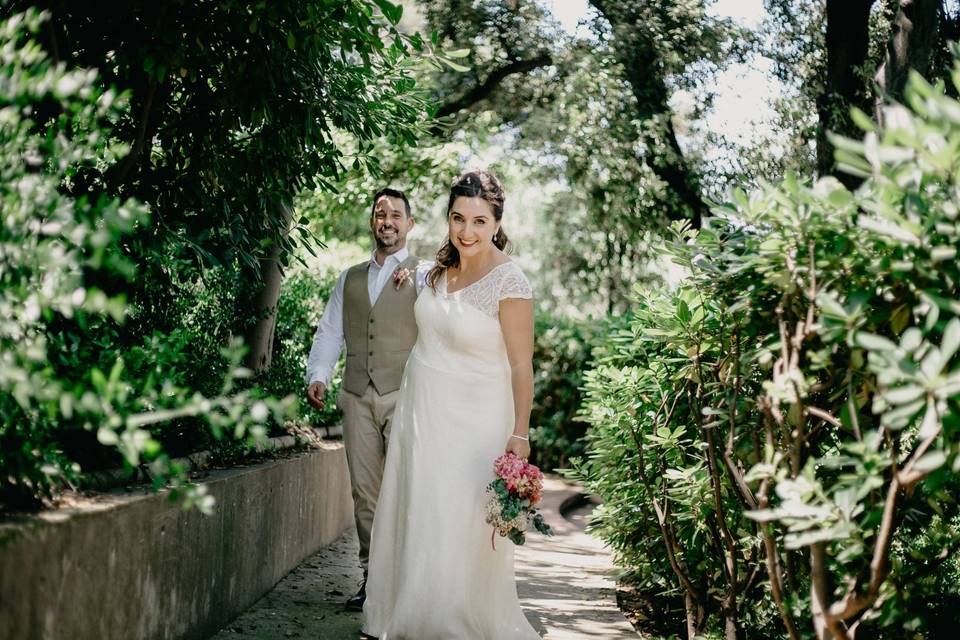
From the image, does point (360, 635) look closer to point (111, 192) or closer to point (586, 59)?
point (111, 192)

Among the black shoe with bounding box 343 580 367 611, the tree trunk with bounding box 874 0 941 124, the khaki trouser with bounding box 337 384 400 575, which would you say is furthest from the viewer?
the tree trunk with bounding box 874 0 941 124

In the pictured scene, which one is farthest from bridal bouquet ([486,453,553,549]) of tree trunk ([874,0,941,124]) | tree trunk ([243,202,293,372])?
tree trunk ([874,0,941,124])

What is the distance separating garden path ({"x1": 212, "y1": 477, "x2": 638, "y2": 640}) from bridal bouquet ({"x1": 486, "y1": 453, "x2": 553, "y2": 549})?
106 cm

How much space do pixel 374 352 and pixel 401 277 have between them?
0.49m

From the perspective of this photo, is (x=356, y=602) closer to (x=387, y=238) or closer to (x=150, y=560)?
(x=150, y=560)

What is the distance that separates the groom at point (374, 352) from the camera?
19.3 ft

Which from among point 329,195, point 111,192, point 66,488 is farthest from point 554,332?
point 66,488

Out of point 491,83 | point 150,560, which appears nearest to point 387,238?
point 150,560

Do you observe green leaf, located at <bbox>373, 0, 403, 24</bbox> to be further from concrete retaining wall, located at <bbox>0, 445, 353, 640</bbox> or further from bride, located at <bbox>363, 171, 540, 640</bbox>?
concrete retaining wall, located at <bbox>0, 445, 353, 640</bbox>

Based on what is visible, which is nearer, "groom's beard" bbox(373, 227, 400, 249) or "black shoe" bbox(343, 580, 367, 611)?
"black shoe" bbox(343, 580, 367, 611)

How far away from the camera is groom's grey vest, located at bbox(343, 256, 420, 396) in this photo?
5898mm

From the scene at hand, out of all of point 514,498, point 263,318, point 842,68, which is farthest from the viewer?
point 842,68

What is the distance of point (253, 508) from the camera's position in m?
5.43

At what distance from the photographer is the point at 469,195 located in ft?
16.1
